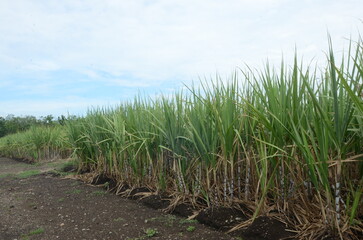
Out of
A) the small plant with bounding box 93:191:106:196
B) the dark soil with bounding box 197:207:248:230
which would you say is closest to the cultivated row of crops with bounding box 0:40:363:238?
the dark soil with bounding box 197:207:248:230

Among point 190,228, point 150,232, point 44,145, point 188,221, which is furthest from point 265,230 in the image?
point 44,145

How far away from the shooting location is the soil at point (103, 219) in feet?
8.44

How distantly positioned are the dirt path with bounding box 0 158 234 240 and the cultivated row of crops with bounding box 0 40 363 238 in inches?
14.0

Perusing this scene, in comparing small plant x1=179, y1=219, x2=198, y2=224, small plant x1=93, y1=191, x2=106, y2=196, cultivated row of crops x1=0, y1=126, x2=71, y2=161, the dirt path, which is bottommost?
the dirt path

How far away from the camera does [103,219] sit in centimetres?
317

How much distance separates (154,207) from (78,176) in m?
2.63

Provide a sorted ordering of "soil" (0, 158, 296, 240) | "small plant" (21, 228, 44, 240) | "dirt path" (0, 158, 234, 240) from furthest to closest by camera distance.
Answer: "small plant" (21, 228, 44, 240)
"dirt path" (0, 158, 234, 240)
"soil" (0, 158, 296, 240)

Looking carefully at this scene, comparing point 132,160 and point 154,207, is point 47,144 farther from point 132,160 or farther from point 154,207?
point 154,207

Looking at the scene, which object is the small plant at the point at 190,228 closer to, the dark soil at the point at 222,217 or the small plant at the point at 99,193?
the dark soil at the point at 222,217

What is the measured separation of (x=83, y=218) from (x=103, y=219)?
0.82ft

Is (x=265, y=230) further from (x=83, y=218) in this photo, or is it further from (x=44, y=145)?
(x=44, y=145)

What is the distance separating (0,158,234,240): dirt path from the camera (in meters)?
2.71

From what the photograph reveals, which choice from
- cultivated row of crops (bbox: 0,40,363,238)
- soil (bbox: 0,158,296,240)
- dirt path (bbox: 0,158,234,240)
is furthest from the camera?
dirt path (bbox: 0,158,234,240)

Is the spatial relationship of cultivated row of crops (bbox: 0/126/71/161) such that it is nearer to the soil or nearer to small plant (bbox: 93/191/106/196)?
the soil
